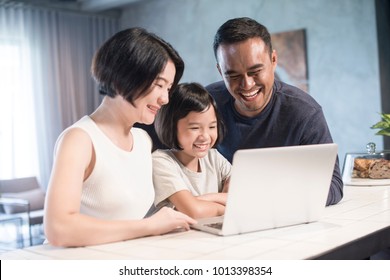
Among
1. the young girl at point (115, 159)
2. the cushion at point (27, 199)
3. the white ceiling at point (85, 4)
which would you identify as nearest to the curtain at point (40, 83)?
the white ceiling at point (85, 4)

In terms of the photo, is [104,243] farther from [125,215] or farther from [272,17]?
[272,17]

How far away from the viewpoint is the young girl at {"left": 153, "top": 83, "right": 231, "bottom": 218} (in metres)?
1.51

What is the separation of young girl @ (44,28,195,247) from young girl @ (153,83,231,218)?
0.19ft

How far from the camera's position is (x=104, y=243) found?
113 centimetres

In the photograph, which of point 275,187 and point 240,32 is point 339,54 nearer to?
point 240,32

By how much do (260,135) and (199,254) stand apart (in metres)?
0.99

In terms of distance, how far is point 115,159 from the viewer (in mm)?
1346

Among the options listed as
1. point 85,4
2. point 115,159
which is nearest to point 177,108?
point 115,159

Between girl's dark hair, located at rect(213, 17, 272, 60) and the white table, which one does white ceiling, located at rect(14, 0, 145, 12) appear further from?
the white table

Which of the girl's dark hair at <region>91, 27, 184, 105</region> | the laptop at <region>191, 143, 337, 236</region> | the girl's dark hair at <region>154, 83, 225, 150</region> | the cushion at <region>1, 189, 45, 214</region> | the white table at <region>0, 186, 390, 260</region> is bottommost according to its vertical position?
the cushion at <region>1, 189, 45, 214</region>

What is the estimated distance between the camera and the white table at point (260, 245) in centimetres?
100

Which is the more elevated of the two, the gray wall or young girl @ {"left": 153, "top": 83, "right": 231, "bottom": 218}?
the gray wall

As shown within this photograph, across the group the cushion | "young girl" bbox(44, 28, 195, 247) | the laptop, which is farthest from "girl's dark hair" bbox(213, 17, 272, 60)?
the cushion

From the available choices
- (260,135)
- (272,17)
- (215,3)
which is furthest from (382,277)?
(215,3)
